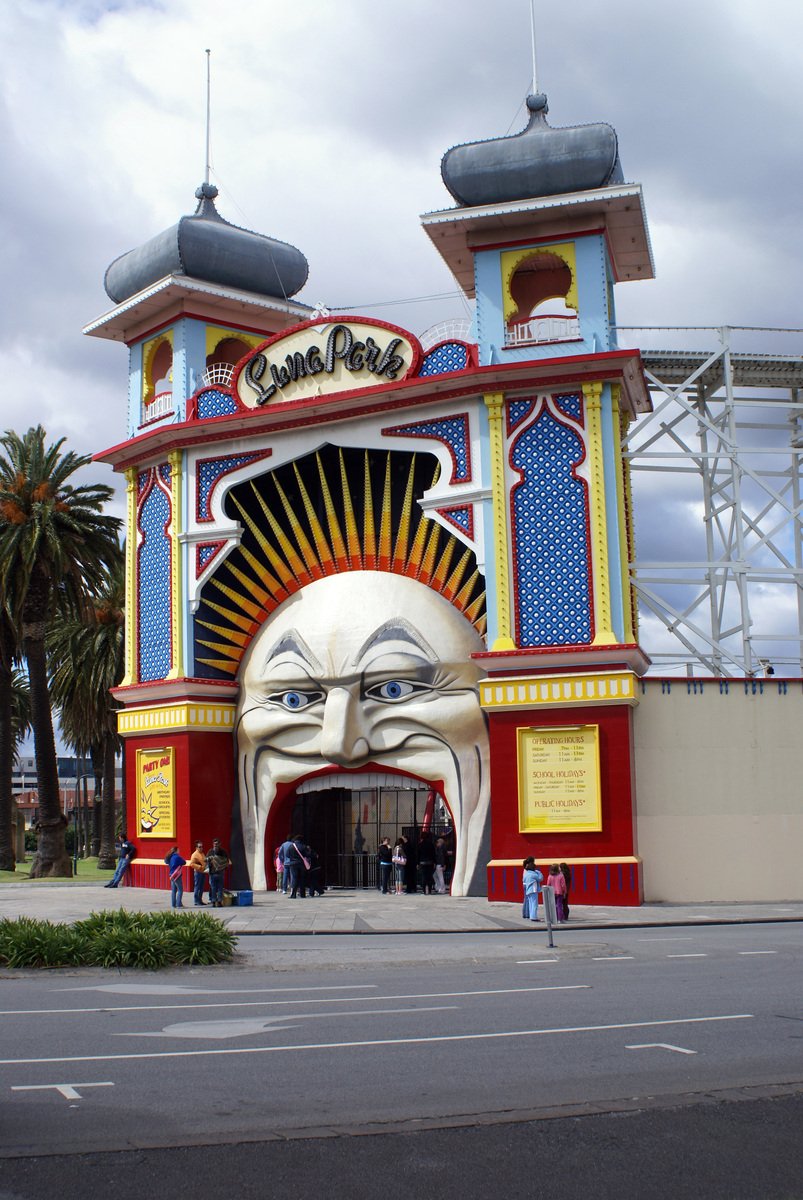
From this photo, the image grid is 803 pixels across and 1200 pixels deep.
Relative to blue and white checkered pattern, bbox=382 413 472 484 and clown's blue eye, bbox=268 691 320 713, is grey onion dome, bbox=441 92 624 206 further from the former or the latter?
clown's blue eye, bbox=268 691 320 713

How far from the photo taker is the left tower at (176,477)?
32.8 m

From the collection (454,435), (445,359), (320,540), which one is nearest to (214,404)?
(320,540)

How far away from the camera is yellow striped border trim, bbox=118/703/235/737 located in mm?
32375

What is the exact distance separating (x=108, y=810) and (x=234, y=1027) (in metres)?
40.7

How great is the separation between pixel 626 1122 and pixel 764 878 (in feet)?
68.2

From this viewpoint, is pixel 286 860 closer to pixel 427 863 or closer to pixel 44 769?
pixel 427 863

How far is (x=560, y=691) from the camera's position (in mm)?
27781

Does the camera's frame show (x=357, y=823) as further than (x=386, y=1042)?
Yes

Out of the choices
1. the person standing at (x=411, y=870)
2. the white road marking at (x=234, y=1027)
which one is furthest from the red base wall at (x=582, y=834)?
the white road marking at (x=234, y=1027)

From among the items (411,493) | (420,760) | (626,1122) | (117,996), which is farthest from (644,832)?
(626,1122)

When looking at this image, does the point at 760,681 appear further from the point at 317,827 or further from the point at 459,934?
the point at 317,827

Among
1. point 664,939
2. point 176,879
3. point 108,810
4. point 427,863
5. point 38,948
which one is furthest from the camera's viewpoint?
point 108,810

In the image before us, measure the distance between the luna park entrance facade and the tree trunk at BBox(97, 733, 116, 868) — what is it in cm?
1798

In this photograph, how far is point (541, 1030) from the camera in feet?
37.8
